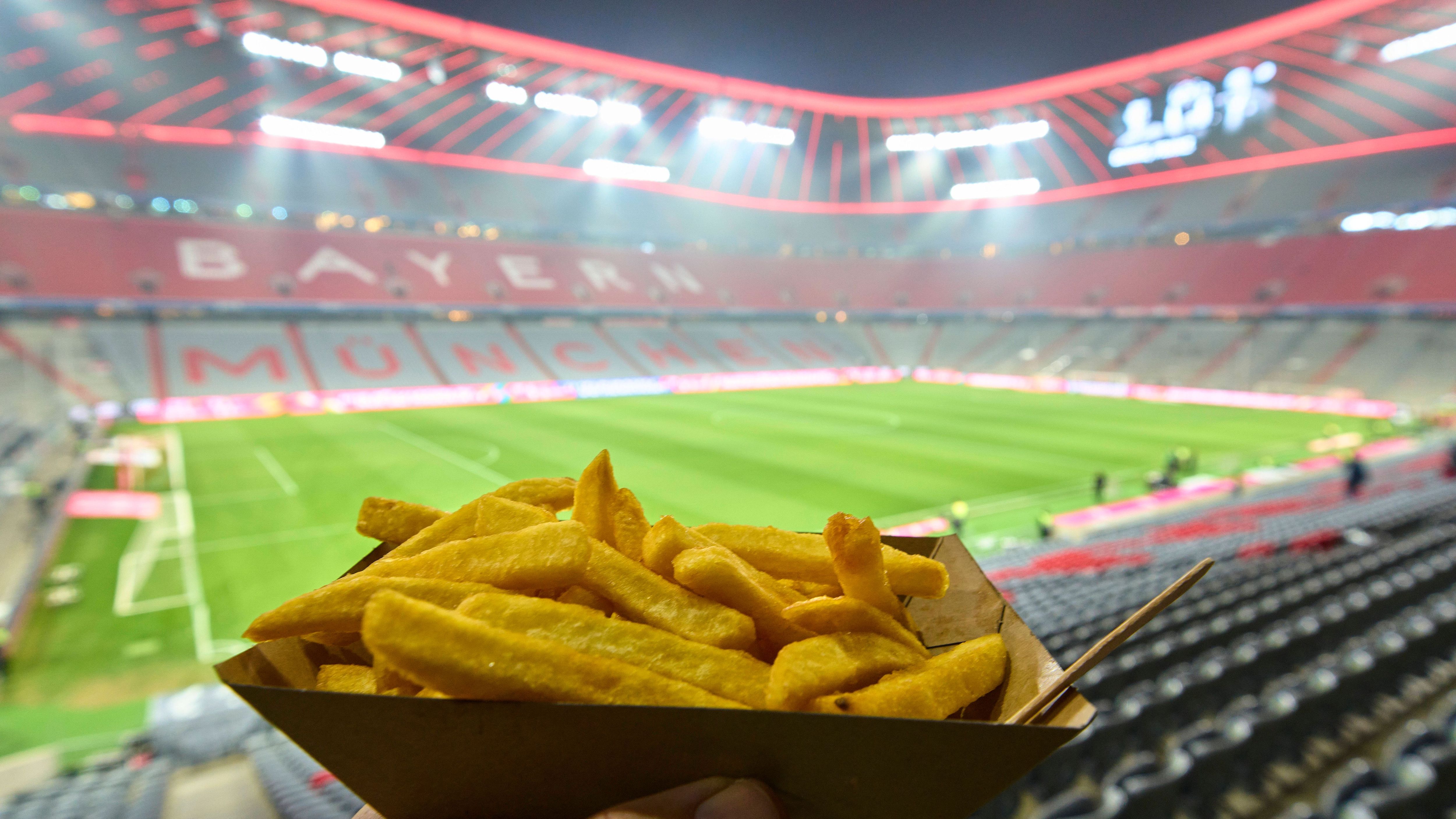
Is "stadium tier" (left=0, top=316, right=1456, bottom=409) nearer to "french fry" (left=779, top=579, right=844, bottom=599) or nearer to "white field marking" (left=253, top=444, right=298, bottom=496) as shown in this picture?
"white field marking" (left=253, top=444, right=298, bottom=496)

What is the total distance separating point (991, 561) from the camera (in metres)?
10.8

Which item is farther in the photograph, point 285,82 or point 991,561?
point 285,82

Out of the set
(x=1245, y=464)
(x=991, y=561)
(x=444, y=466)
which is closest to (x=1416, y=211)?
(x=1245, y=464)

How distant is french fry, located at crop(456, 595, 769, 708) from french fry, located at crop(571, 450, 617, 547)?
41cm

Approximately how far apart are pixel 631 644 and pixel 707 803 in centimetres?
33

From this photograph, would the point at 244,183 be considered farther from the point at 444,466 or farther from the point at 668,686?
the point at 668,686

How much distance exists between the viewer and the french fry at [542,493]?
2.13 meters

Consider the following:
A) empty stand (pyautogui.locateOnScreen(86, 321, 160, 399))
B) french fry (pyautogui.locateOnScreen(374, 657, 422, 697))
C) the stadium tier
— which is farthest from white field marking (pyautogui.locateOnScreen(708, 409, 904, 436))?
empty stand (pyautogui.locateOnScreen(86, 321, 160, 399))

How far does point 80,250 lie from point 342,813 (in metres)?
46.1

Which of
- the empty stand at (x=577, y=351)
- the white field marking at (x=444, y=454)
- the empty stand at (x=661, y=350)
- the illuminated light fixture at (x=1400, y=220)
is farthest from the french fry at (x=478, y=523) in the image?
the illuminated light fixture at (x=1400, y=220)

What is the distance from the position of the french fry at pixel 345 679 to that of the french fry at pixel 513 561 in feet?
0.69

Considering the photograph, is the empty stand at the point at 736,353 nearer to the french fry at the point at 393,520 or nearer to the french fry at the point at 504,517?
the french fry at the point at 393,520

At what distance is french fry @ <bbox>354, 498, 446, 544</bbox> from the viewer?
1.92m

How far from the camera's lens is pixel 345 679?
4.71ft
